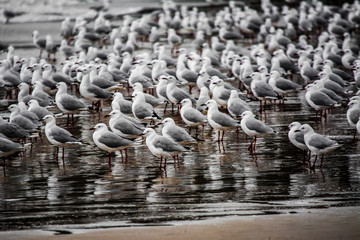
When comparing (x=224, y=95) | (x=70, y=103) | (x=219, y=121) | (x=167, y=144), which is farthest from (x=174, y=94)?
(x=167, y=144)

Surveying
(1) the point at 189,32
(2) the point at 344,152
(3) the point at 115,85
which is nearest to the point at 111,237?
(2) the point at 344,152

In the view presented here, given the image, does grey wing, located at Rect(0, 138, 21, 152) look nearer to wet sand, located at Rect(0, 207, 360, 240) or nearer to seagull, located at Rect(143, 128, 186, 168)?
seagull, located at Rect(143, 128, 186, 168)

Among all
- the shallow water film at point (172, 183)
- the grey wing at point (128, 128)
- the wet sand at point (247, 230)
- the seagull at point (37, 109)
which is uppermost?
the seagull at point (37, 109)

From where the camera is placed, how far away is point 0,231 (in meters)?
8.31

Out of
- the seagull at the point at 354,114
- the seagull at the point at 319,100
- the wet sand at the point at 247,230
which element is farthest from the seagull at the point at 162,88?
the wet sand at the point at 247,230

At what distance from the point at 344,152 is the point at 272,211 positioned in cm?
408

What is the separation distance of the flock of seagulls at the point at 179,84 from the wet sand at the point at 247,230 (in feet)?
10.1

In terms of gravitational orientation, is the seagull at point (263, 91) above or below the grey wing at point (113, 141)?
above

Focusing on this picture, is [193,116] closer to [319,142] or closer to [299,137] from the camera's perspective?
[299,137]

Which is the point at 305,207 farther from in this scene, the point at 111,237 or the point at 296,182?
the point at 111,237

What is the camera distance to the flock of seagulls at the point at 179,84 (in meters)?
12.3

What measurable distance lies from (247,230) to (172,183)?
2.65 meters

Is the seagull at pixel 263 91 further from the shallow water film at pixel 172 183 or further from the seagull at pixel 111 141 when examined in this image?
the seagull at pixel 111 141

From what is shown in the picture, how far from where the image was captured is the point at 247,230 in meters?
8.05
